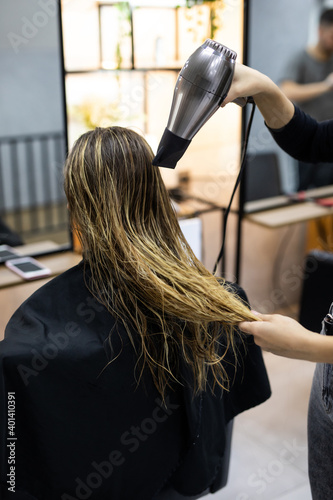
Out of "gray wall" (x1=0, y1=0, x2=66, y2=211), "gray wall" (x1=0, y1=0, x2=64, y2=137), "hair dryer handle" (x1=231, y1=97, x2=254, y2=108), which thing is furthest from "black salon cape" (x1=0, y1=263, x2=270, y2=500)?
"gray wall" (x1=0, y1=0, x2=66, y2=211)

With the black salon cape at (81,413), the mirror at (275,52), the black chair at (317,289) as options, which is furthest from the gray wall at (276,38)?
the black salon cape at (81,413)

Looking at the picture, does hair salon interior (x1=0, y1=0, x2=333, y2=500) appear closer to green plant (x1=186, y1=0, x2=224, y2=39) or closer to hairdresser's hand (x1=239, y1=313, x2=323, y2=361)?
green plant (x1=186, y1=0, x2=224, y2=39)

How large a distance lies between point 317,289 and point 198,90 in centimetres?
186

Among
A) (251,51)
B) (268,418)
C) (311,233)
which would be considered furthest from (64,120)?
(311,233)

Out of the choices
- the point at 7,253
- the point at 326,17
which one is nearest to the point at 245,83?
the point at 7,253

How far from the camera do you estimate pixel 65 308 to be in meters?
1.23

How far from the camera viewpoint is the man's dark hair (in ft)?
9.60

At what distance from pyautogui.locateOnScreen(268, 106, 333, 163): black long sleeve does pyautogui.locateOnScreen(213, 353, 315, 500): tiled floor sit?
1.25 m

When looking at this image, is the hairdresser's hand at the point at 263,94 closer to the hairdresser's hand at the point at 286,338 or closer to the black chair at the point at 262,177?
the hairdresser's hand at the point at 286,338

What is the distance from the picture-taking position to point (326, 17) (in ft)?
9.63

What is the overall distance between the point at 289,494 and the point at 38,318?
1.28 meters

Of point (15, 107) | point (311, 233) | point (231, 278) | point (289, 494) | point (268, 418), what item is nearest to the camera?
point (289, 494)

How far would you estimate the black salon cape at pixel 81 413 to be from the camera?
3.80 ft

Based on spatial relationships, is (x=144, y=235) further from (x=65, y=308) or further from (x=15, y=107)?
(x=15, y=107)
